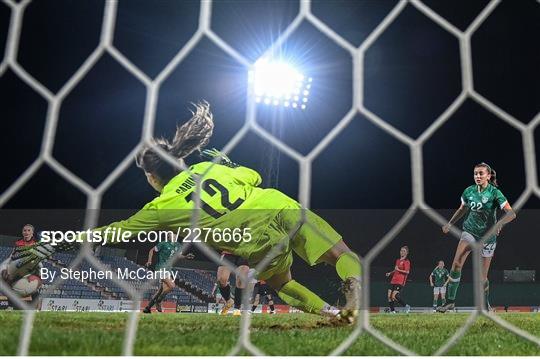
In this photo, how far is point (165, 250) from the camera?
161cm

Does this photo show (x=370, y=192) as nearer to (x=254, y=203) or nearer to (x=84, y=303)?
(x=254, y=203)

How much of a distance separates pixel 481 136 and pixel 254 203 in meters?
1.07

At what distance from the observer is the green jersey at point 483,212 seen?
129 centimetres

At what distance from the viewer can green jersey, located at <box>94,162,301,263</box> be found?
1149mm

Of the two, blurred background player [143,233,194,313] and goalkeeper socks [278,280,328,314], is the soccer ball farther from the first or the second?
goalkeeper socks [278,280,328,314]

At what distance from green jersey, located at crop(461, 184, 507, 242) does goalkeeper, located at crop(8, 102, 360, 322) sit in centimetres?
29

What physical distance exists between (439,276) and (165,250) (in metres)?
2.47

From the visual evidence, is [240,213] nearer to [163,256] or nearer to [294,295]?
[294,295]

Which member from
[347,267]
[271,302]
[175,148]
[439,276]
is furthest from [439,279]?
[175,148]

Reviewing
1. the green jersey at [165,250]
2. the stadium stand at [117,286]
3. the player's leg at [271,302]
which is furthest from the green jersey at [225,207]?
the stadium stand at [117,286]

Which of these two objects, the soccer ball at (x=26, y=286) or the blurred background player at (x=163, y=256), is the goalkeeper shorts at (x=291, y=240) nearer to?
the blurred background player at (x=163, y=256)

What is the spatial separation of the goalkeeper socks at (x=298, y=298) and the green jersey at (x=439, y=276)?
2.11 meters

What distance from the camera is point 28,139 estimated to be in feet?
5.34

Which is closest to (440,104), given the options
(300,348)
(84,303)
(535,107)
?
(535,107)
